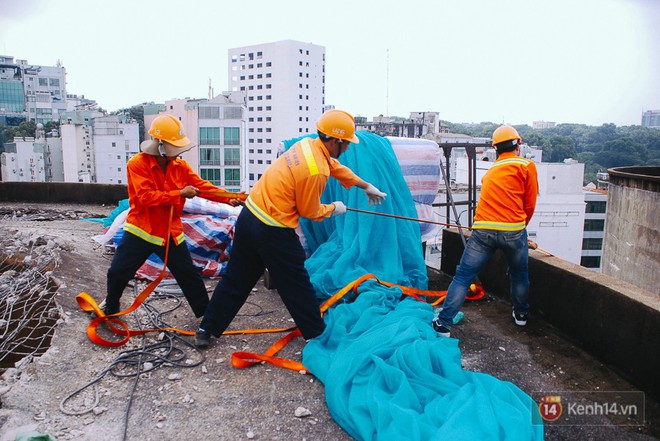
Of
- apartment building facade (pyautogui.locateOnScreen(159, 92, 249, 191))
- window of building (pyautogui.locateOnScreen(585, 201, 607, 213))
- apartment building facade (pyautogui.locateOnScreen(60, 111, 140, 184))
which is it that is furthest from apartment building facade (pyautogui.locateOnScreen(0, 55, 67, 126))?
window of building (pyautogui.locateOnScreen(585, 201, 607, 213))

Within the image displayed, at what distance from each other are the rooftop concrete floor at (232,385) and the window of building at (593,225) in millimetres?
36402

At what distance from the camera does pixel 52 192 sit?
10.1 m

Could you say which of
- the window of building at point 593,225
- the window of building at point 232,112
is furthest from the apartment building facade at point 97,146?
the window of building at point 593,225

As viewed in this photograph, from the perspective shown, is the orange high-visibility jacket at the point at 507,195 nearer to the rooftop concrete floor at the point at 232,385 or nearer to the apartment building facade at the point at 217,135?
the rooftop concrete floor at the point at 232,385

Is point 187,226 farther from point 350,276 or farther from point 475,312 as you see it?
point 475,312

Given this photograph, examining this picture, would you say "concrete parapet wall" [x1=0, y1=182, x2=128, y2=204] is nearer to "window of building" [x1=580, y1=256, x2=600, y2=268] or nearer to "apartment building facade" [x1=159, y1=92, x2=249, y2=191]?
"apartment building facade" [x1=159, y1=92, x2=249, y2=191]

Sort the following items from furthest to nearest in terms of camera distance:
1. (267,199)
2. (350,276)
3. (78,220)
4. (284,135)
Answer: (284,135)
(78,220)
(350,276)
(267,199)

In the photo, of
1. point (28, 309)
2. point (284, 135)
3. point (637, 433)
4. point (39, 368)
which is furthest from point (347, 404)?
point (284, 135)

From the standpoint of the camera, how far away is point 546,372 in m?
3.61

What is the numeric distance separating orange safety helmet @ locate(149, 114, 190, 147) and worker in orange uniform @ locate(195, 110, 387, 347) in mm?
815

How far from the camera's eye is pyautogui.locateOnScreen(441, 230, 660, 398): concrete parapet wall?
3305 mm

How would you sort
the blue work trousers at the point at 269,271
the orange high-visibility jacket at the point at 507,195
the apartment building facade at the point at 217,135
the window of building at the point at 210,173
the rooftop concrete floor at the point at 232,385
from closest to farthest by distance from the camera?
the rooftop concrete floor at the point at 232,385, the blue work trousers at the point at 269,271, the orange high-visibility jacket at the point at 507,195, the apartment building facade at the point at 217,135, the window of building at the point at 210,173

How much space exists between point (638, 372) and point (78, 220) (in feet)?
26.0

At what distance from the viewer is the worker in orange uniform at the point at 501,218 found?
4031 millimetres
